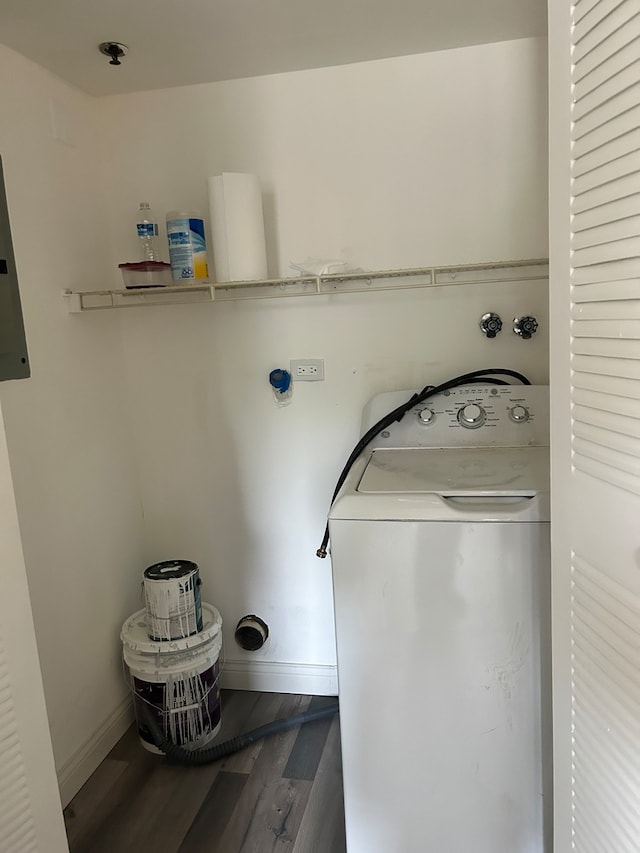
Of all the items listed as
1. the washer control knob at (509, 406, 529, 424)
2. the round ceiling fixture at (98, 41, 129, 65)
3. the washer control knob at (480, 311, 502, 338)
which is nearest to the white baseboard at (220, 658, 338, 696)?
the washer control knob at (509, 406, 529, 424)

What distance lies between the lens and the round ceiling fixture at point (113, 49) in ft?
5.50

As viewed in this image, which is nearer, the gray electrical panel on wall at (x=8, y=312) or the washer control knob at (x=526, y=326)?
the gray electrical panel on wall at (x=8, y=312)

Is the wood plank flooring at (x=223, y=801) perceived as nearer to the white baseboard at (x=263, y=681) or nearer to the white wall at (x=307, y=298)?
the white baseboard at (x=263, y=681)

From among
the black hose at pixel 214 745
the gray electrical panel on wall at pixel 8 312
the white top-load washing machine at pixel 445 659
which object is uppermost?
the gray electrical panel on wall at pixel 8 312

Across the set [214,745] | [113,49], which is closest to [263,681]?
[214,745]

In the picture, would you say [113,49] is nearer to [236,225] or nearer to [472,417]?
[236,225]

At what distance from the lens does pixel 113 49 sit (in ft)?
5.58

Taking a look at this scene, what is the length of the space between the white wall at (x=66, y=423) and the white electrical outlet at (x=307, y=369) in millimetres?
606

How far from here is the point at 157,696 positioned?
197cm

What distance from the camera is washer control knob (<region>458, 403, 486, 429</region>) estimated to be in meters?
1.79

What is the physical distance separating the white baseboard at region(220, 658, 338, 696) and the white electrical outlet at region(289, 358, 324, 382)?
3.34ft

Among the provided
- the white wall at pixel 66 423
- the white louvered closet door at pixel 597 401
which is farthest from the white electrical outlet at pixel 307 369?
the white louvered closet door at pixel 597 401

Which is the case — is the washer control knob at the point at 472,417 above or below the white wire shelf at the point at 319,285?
below

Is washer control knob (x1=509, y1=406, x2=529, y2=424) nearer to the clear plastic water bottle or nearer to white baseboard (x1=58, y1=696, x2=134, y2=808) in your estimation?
the clear plastic water bottle
